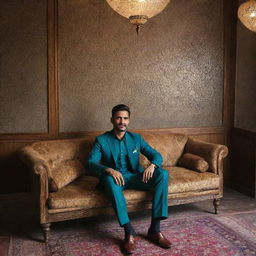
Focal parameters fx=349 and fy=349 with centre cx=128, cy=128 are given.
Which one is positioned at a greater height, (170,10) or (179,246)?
(170,10)

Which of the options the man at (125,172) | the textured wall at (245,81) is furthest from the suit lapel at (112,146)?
the textured wall at (245,81)

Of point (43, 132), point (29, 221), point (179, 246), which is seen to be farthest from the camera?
point (43, 132)

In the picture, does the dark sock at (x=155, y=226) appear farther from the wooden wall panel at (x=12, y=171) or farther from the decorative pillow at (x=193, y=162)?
the wooden wall panel at (x=12, y=171)

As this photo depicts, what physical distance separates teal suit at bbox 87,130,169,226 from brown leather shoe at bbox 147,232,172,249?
158 mm

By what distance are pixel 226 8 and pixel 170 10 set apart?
83 centimetres

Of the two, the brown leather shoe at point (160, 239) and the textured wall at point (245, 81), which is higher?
the textured wall at point (245, 81)

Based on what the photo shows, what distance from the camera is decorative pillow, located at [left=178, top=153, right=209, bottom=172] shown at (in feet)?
12.3

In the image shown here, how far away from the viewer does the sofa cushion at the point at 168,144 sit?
4.12 m

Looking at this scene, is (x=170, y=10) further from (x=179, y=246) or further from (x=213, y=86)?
(x=179, y=246)

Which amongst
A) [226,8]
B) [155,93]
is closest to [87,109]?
[155,93]

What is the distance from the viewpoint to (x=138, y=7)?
2658 millimetres

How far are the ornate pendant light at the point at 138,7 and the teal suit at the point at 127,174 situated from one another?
1.23m

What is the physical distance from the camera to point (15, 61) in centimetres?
396

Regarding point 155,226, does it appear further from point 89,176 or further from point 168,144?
point 168,144
